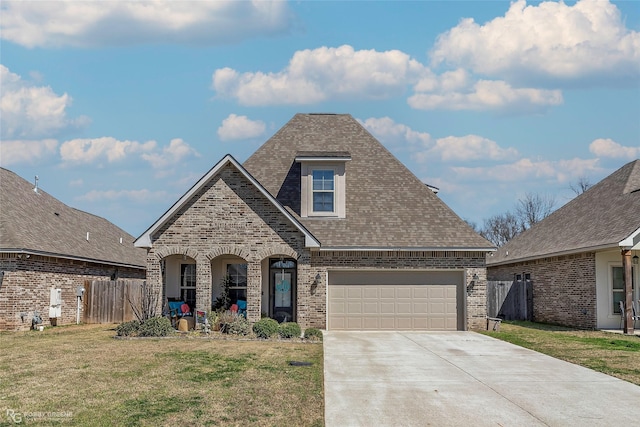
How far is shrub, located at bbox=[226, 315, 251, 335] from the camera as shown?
2019cm

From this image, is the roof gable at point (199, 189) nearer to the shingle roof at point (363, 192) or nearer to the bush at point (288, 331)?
the shingle roof at point (363, 192)

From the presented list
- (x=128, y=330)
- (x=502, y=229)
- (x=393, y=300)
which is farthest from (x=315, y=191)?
(x=502, y=229)

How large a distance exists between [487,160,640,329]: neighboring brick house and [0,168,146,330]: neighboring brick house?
64.5 feet

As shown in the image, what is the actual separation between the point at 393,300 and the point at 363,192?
14.7ft

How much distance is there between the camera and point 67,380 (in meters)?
11.9

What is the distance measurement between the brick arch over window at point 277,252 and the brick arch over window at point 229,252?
444 mm

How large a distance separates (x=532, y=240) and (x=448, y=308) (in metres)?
10.4

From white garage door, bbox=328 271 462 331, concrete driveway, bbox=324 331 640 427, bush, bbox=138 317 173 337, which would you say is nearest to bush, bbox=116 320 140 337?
bush, bbox=138 317 173 337

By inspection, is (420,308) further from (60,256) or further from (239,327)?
(60,256)

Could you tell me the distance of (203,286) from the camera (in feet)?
70.8

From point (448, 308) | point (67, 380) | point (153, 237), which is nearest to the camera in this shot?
point (67, 380)

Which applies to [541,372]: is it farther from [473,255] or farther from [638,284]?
[638,284]

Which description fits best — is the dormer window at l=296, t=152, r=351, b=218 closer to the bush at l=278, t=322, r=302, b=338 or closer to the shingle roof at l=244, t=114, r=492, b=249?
the shingle roof at l=244, t=114, r=492, b=249

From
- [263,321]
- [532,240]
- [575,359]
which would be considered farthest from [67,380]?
[532,240]
